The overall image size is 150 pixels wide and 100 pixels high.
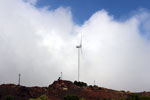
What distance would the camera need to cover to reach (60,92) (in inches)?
6029

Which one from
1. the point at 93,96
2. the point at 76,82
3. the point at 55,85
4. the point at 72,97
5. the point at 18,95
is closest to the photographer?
the point at 72,97

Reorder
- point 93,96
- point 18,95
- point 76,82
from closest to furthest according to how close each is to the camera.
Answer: point 18,95, point 93,96, point 76,82

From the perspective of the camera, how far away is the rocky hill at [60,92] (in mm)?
142087

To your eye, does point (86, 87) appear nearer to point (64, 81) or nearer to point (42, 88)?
point (64, 81)

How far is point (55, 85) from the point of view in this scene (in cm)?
16375

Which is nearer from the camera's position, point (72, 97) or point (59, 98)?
point (72, 97)

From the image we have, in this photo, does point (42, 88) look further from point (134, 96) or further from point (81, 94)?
→ point (134, 96)

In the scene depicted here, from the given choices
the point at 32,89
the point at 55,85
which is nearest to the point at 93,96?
the point at 55,85

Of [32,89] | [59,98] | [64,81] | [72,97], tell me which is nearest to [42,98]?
[72,97]

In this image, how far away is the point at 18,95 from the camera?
138875mm

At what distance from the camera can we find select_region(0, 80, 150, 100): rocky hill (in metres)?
142

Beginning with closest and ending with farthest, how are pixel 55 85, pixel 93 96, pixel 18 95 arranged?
pixel 18 95 → pixel 93 96 → pixel 55 85

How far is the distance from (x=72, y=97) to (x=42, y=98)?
18999 millimetres

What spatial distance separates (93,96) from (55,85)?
2915 centimetres
